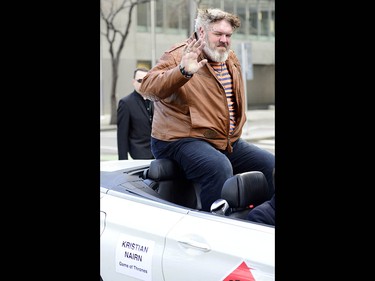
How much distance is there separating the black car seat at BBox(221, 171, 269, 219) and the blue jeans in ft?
0.73

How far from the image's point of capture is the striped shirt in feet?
11.5

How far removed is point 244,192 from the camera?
9.31 feet

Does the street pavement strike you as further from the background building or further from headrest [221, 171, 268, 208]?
headrest [221, 171, 268, 208]

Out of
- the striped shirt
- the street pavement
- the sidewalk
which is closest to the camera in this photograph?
the striped shirt

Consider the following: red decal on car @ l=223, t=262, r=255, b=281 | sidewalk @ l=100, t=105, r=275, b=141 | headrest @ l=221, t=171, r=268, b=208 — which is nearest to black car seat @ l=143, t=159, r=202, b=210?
headrest @ l=221, t=171, r=268, b=208

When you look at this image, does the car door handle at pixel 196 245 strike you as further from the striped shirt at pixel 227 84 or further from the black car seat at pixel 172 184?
the striped shirt at pixel 227 84

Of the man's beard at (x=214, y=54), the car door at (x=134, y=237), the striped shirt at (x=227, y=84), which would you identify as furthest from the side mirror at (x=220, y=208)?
the man's beard at (x=214, y=54)

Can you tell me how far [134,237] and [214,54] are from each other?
1068 millimetres

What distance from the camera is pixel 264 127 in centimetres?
2423

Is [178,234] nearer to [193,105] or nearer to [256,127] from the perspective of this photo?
[193,105]

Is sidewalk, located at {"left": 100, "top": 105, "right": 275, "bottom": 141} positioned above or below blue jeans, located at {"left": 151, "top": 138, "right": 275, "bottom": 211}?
below
